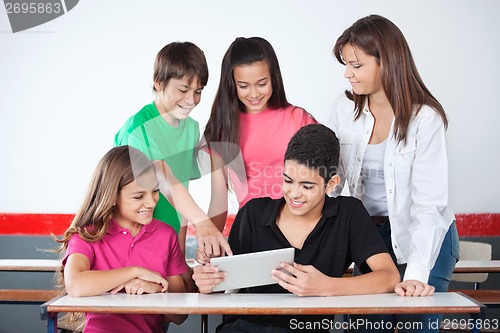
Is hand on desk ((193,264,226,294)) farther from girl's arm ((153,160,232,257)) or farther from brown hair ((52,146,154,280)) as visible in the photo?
brown hair ((52,146,154,280))

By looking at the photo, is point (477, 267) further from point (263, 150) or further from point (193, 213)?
point (193, 213)

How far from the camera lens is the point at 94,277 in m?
2.27

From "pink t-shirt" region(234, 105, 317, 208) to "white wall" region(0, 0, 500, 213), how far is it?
1.79 m

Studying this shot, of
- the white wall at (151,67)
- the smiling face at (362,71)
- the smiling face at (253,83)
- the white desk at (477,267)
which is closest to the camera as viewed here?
the smiling face at (362,71)

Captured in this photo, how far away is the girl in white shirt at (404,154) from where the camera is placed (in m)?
2.33

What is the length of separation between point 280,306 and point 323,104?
264cm

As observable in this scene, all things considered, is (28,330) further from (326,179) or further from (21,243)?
(326,179)

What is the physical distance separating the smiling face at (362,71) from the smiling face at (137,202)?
29.3 inches

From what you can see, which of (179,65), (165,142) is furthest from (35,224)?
(179,65)

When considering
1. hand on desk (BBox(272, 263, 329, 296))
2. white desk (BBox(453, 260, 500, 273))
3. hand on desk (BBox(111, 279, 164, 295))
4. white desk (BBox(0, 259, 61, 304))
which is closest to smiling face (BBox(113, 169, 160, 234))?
hand on desk (BBox(111, 279, 164, 295))

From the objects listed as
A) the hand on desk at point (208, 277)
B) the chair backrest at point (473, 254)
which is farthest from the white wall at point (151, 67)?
the hand on desk at point (208, 277)

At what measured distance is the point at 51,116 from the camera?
471 cm

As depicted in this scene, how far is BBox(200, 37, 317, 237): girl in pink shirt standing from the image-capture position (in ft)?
8.85

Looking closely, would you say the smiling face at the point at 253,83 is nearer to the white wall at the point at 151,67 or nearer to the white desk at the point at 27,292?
the white desk at the point at 27,292
